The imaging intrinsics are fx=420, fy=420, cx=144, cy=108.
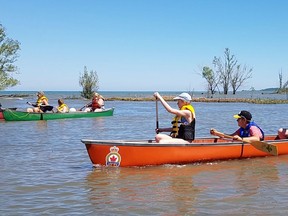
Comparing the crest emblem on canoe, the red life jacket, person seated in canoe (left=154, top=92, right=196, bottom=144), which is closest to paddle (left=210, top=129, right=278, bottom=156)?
person seated in canoe (left=154, top=92, right=196, bottom=144)

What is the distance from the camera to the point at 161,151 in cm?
889

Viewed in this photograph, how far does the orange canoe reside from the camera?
8.52 meters

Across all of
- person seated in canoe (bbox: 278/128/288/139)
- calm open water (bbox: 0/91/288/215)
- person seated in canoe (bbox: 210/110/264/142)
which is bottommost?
calm open water (bbox: 0/91/288/215)

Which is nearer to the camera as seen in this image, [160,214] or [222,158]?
[160,214]

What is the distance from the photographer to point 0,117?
22.9 metres

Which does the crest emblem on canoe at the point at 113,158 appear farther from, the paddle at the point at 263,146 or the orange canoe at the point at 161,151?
the paddle at the point at 263,146

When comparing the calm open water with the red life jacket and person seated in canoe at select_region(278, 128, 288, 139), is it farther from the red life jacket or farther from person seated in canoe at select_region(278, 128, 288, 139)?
the red life jacket

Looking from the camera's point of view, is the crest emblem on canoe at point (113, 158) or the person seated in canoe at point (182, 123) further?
the person seated in canoe at point (182, 123)

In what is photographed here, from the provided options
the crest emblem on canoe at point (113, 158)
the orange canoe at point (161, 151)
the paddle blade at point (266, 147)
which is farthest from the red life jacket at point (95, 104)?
the crest emblem on canoe at point (113, 158)

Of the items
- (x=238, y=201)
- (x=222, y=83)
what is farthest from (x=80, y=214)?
(x=222, y=83)

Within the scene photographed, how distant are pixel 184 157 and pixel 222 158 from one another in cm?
112

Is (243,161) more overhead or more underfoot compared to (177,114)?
more underfoot

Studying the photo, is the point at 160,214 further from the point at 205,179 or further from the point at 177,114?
the point at 177,114

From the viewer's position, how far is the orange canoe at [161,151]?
336 inches
